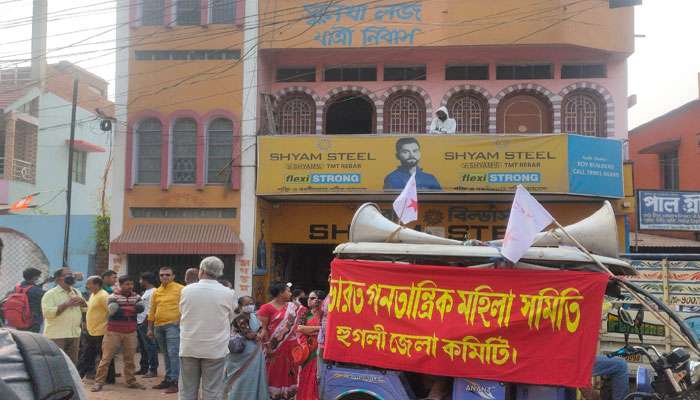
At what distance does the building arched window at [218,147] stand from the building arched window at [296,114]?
1738 mm

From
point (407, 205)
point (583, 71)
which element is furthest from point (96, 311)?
point (583, 71)

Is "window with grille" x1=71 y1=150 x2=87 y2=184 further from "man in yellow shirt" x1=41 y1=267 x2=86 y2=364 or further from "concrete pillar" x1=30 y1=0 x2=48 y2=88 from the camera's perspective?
"man in yellow shirt" x1=41 y1=267 x2=86 y2=364

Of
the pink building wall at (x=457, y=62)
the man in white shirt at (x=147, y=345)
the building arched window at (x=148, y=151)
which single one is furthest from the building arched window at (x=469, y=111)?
the man in white shirt at (x=147, y=345)

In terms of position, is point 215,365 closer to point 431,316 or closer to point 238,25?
point 431,316

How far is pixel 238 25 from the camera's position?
16.7m

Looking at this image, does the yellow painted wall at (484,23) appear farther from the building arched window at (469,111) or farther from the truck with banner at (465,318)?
the truck with banner at (465,318)

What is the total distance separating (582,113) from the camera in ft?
57.2

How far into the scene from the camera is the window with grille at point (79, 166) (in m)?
24.1

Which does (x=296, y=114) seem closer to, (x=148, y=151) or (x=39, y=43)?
(x=148, y=151)

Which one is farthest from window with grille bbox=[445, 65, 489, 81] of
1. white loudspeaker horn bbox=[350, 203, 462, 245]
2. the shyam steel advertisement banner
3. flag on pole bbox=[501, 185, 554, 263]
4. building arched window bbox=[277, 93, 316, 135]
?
flag on pole bbox=[501, 185, 554, 263]

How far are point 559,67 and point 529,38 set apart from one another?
5.19 feet

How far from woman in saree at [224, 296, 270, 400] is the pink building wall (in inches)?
427

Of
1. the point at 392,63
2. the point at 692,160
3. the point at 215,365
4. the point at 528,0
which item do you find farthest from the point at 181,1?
the point at 692,160

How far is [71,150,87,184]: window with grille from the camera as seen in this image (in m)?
24.1
